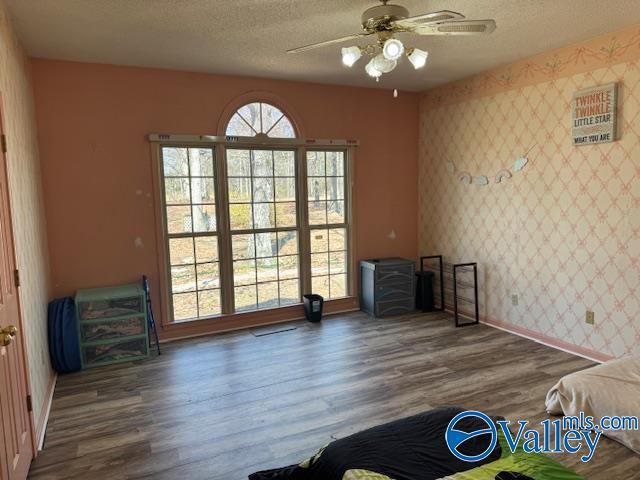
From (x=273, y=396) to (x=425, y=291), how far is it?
266 cm

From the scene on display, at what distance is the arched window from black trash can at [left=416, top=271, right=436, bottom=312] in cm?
224

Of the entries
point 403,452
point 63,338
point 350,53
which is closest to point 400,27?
point 350,53

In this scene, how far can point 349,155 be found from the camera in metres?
5.19

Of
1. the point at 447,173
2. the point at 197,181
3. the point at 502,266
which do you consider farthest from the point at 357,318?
the point at 197,181

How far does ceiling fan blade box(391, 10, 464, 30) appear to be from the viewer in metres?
2.29

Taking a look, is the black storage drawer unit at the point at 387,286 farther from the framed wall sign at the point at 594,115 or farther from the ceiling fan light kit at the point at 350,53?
the ceiling fan light kit at the point at 350,53

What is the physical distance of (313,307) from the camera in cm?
491

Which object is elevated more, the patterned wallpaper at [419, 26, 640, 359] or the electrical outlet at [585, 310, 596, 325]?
the patterned wallpaper at [419, 26, 640, 359]

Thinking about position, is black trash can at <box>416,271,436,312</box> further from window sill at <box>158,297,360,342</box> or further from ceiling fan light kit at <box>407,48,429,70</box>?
ceiling fan light kit at <box>407,48,429,70</box>

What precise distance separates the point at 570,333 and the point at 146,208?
13.3 feet

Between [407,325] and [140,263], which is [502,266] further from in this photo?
[140,263]

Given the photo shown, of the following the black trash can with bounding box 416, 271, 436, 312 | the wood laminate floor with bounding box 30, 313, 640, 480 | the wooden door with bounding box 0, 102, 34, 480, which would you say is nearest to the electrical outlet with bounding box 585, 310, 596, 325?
the wood laminate floor with bounding box 30, 313, 640, 480

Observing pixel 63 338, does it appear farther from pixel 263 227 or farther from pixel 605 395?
pixel 605 395

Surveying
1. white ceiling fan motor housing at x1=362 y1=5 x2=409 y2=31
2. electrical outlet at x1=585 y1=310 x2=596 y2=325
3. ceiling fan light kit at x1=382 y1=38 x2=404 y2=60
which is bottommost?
electrical outlet at x1=585 y1=310 x2=596 y2=325
